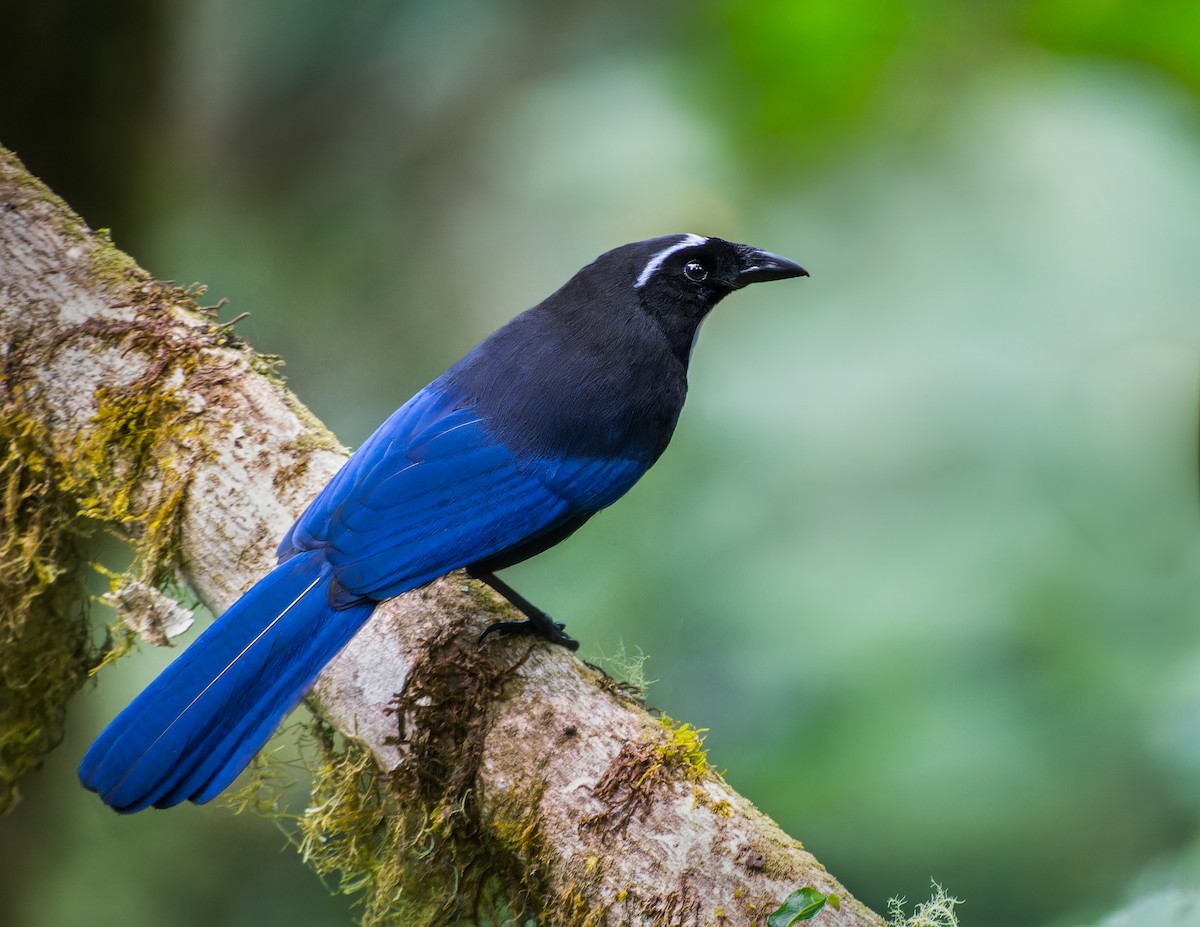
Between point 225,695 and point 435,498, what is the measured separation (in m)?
0.56

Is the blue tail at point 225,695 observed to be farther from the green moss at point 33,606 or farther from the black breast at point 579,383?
the green moss at point 33,606

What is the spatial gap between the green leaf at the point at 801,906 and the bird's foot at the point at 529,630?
0.69 m

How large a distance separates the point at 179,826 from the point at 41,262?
2.12 meters

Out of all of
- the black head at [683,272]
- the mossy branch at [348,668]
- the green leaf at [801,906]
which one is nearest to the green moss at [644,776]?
the mossy branch at [348,668]

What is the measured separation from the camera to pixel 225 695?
1.98m

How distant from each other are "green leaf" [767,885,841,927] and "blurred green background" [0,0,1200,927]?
2.92 feet

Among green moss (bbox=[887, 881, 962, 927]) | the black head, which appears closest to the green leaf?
green moss (bbox=[887, 881, 962, 927])

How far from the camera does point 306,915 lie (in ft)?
11.9

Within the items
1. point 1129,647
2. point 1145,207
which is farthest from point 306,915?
point 1145,207

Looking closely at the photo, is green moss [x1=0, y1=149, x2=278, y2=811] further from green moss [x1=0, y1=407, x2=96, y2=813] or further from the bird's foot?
the bird's foot

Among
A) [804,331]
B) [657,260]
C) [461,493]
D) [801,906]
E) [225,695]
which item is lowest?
[225,695]

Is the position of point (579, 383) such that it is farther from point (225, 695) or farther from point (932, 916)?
point (932, 916)

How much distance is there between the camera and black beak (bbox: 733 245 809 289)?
9.12ft

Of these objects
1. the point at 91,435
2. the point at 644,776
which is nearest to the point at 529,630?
the point at 644,776
